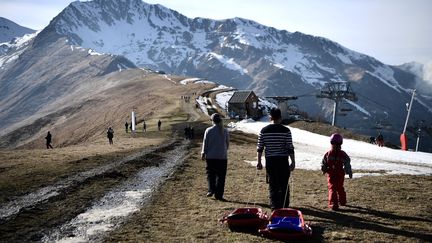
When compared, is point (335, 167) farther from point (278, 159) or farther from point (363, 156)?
point (363, 156)

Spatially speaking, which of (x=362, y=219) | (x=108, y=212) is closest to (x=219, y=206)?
(x=108, y=212)

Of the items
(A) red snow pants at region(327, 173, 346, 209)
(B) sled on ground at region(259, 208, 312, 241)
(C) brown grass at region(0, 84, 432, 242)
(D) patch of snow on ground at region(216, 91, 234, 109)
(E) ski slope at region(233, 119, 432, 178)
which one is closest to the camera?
(B) sled on ground at region(259, 208, 312, 241)

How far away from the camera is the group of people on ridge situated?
1314 centimetres

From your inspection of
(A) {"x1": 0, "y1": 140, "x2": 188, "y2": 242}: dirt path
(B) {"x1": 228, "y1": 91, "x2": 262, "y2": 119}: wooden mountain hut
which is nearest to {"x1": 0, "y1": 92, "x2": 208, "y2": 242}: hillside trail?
(A) {"x1": 0, "y1": 140, "x2": 188, "y2": 242}: dirt path

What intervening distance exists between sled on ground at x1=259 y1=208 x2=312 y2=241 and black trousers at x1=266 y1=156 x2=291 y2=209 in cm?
191

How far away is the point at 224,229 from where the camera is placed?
11.6 meters

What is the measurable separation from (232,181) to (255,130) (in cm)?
5249

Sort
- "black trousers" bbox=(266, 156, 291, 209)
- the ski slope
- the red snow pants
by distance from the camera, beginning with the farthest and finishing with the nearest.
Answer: the ski slope → the red snow pants → "black trousers" bbox=(266, 156, 291, 209)

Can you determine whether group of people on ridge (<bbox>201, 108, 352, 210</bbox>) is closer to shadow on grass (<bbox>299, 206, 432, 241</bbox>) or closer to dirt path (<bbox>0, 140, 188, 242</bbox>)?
shadow on grass (<bbox>299, 206, 432, 241</bbox>)

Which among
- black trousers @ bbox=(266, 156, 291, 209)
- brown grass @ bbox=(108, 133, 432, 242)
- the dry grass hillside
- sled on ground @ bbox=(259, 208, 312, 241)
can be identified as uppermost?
black trousers @ bbox=(266, 156, 291, 209)

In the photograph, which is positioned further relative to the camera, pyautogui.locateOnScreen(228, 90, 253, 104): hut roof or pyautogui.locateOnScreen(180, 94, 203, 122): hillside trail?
pyautogui.locateOnScreen(228, 90, 253, 104): hut roof

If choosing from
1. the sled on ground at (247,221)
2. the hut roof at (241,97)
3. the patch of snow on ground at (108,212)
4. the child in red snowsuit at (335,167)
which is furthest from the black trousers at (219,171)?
the hut roof at (241,97)

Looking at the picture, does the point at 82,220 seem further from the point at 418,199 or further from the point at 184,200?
the point at 418,199

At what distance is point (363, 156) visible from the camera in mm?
43156
